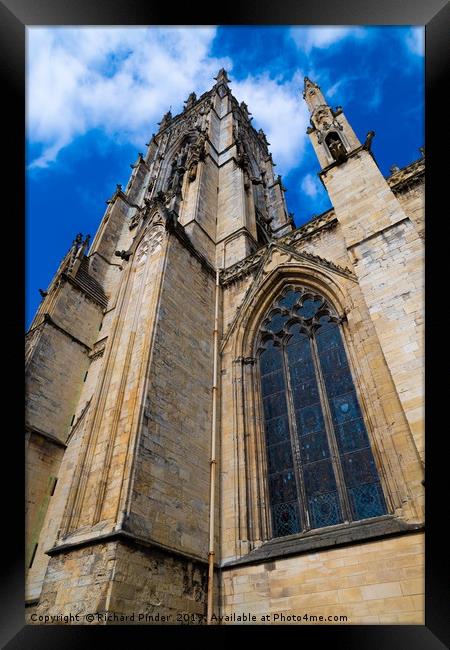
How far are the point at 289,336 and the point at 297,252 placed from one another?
6.26 ft

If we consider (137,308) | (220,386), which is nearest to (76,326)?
(137,308)

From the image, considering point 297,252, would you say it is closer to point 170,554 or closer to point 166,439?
point 166,439

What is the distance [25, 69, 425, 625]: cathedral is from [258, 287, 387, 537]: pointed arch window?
0.03 m

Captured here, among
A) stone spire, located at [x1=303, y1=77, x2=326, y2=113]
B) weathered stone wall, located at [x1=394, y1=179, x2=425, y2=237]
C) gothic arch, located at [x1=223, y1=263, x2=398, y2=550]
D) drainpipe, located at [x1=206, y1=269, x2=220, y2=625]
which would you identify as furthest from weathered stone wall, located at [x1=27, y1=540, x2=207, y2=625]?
stone spire, located at [x1=303, y1=77, x2=326, y2=113]

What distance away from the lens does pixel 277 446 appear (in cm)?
701

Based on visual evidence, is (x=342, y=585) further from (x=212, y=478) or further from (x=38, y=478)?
(x=38, y=478)

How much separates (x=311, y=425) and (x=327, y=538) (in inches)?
74.6

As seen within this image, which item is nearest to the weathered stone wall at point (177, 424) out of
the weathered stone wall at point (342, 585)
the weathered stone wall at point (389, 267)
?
the weathered stone wall at point (342, 585)

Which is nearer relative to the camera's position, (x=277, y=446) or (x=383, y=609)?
(x=383, y=609)

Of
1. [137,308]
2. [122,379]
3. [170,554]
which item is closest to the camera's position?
[170,554]

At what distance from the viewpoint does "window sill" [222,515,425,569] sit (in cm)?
477

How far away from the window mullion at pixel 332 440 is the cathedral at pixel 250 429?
0.09 feet
